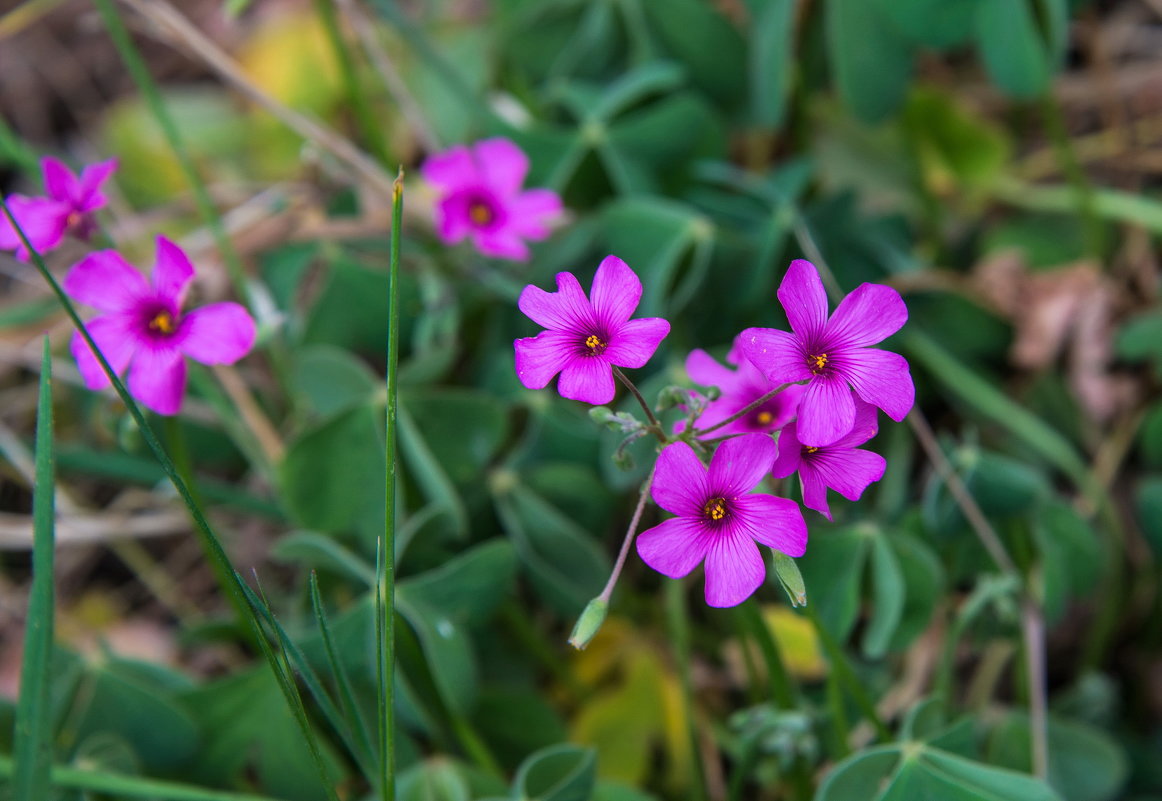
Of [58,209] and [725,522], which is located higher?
[58,209]

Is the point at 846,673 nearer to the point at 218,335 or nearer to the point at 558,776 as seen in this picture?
the point at 558,776

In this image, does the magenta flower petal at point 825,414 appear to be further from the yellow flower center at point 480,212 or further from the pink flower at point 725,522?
the yellow flower center at point 480,212

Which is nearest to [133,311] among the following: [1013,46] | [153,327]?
[153,327]

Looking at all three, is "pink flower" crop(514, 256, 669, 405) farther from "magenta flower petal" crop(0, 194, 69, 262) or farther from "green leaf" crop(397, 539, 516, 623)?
"magenta flower petal" crop(0, 194, 69, 262)

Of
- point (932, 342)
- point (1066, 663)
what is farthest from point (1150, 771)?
point (932, 342)

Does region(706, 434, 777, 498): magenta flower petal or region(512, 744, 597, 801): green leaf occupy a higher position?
region(706, 434, 777, 498): magenta flower petal

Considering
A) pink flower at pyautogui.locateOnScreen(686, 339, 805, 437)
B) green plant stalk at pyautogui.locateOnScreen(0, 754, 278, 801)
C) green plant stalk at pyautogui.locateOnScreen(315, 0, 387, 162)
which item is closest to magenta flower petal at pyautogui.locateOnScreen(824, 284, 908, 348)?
pink flower at pyautogui.locateOnScreen(686, 339, 805, 437)

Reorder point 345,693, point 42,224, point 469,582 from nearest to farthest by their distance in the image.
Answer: point 345,693, point 42,224, point 469,582
